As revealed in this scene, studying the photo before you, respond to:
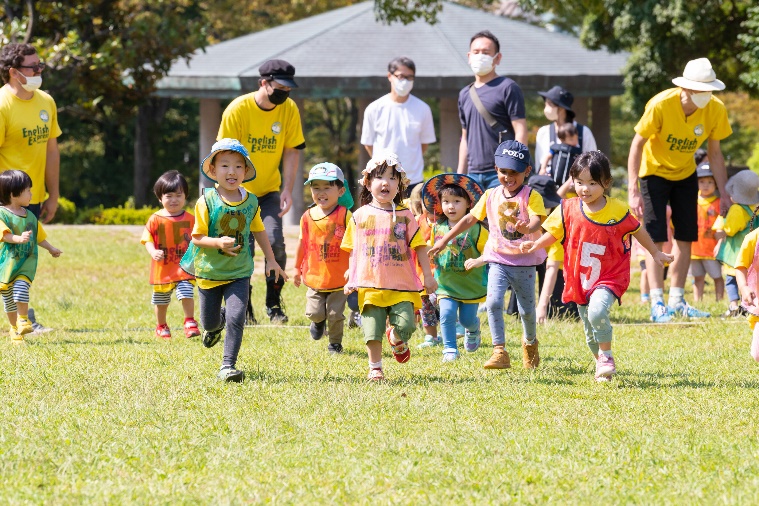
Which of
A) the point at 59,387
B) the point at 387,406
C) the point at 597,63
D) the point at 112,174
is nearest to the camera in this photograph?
the point at 387,406

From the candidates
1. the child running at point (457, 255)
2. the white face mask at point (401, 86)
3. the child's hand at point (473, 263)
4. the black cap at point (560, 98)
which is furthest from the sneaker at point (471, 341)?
the black cap at point (560, 98)

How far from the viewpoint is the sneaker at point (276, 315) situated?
10812mm

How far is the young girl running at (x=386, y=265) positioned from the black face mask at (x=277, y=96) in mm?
2634

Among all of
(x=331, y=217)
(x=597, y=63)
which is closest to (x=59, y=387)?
(x=331, y=217)

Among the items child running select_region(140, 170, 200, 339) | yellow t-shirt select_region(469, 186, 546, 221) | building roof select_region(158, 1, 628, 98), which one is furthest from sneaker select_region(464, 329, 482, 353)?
building roof select_region(158, 1, 628, 98)

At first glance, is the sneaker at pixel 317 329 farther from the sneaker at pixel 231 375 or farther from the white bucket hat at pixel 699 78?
the white bucket hat at pixel 699 78

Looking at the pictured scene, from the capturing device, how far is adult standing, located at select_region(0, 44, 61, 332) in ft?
31.5

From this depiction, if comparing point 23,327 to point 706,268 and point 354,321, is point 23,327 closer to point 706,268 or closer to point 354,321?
point 354,321

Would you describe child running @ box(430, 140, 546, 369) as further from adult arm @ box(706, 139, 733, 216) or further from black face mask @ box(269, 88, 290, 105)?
adult arm @ box(706, 139, 733, 216)

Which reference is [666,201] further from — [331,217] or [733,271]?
[331,217]

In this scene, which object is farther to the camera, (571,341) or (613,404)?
(571,341)

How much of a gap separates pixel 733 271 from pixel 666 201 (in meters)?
1.37

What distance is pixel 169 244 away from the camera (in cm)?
1021

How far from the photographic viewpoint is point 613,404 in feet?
22.3
